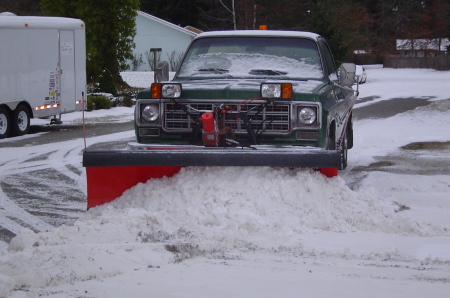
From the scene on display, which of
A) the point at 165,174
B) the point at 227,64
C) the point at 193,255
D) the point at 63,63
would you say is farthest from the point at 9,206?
the point at 63,63

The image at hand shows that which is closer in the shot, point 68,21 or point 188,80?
point 188,80

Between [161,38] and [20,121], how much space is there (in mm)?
34580

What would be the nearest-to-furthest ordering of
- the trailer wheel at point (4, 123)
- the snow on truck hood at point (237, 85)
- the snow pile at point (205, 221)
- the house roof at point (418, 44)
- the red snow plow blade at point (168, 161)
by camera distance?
the snow pile at point (205, 221)
the red snow plow blade at point (168, 161)
the snow on truck hood at point (237, 85)
the trailer wheel at point (4, 123)
the house roof at point (418, 44)

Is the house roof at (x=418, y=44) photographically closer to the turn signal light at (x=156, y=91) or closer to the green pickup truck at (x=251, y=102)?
the green pickup truck at (x=251, y=102)

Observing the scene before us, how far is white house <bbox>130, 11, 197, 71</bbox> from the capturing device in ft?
159

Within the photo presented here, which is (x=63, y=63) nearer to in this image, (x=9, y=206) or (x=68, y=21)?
(x=68, y=21)

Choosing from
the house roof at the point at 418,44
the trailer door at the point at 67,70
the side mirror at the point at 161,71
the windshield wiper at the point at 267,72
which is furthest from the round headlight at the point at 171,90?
the house roof at the point at 418,44

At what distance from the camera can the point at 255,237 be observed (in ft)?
18.3

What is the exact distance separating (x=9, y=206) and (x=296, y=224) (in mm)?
3726

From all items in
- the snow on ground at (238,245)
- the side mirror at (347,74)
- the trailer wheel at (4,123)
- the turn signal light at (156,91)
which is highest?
the side mirror at (347,74)

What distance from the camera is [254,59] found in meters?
7.79

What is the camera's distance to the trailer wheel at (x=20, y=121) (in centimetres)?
1502

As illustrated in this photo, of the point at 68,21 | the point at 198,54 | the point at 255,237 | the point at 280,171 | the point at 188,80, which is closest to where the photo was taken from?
the point at 255,237

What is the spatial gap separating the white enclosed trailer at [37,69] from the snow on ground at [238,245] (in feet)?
28.2
